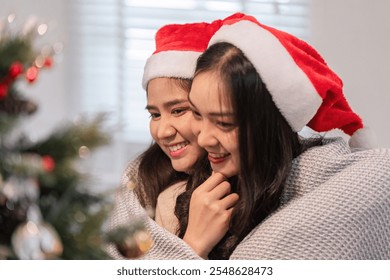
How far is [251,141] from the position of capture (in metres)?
1.34

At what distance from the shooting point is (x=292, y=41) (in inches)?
56.5

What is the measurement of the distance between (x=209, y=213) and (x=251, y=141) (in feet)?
0.56

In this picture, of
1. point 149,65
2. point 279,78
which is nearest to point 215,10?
point 149,65

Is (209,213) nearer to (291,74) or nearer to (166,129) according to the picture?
(166,129)

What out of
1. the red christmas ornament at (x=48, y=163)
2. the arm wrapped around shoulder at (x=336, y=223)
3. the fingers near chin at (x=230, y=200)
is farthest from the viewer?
the fingers near chin at (x=230, y=200)

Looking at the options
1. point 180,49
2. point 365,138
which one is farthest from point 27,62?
point 365,138

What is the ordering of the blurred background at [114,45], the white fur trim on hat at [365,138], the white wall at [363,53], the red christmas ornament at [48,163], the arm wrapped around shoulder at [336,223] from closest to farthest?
the red christmas ornament at [48,163], the arm wrapped around shoulder at [336,223], the white fur trim on hat at [365,138], the white wall at [363,53], the blurred background at [114,45]

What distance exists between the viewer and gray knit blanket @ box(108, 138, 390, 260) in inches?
51.6

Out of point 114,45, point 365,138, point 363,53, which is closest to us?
point 365,138

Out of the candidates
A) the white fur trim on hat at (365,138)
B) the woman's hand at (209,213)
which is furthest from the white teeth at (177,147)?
the white fur trim on hat at (365,138)

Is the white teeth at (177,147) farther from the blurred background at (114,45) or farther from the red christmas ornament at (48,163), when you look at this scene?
the blurred background at (114,45)

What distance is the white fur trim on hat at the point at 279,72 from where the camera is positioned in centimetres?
132

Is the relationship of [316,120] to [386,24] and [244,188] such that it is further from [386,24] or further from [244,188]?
[386,24]

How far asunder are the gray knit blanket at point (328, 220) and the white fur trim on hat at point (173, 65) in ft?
1.02
